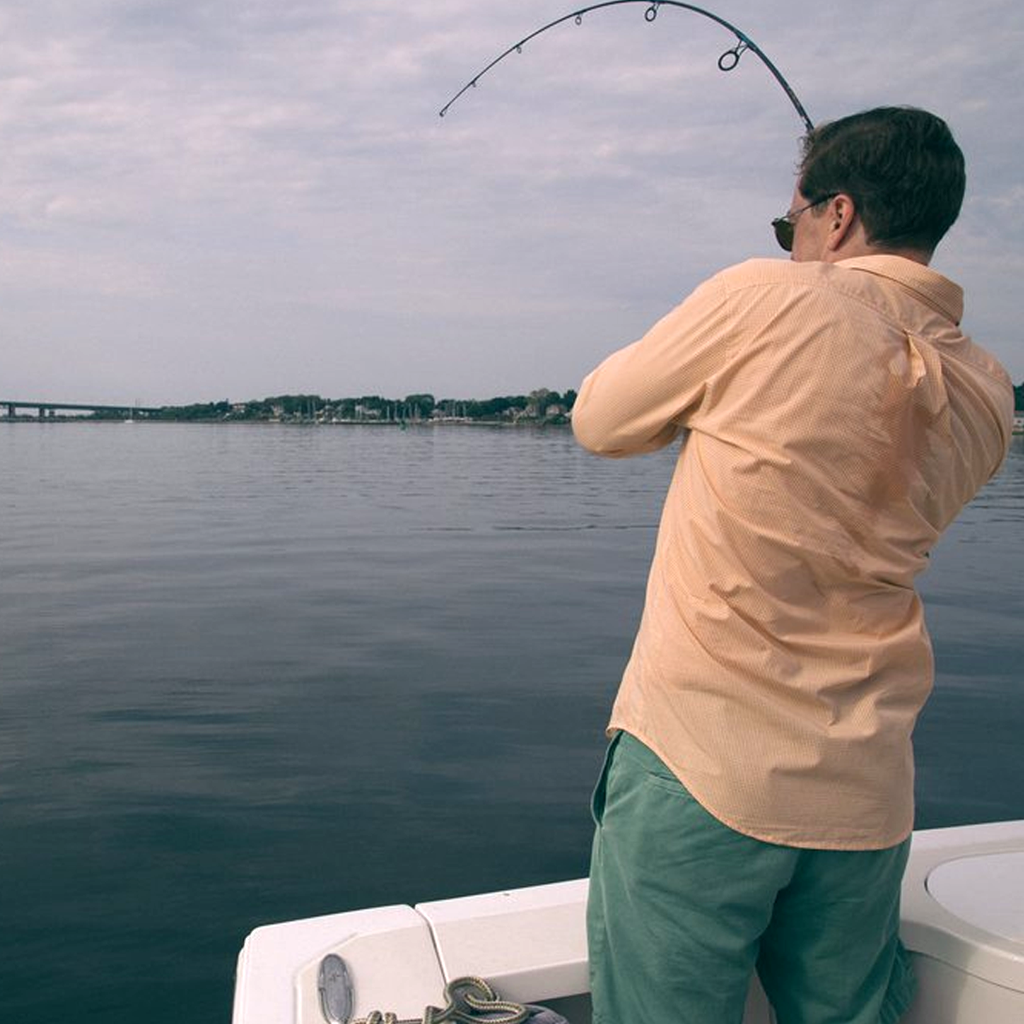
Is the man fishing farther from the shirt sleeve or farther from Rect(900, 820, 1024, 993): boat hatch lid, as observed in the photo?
Rect(900, 820, 1024, 993): boat hatch lid

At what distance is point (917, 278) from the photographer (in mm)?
1574

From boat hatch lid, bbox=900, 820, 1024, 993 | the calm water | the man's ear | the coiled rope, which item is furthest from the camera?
the calm water

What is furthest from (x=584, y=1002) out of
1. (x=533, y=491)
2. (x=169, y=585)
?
(x=533, y=491)

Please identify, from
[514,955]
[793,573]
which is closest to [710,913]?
[793,573]

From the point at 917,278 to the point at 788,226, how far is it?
0.97ft

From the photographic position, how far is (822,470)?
1.50 metres

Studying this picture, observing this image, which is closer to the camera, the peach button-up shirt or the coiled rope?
the peach button-up shirt

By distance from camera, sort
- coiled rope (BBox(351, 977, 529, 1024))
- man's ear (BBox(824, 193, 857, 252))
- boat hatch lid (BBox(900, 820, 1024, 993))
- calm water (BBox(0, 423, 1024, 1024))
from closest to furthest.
→ 1. man's ear (BBox(824, 193, 857, 252))
2. coiled rope (BBox(351, 977, 529, 1024))
3. boat hatch lid (BBox(900, 820, 1024, 993))
4. calm water (BBox(0, 423, 1024, 1024))

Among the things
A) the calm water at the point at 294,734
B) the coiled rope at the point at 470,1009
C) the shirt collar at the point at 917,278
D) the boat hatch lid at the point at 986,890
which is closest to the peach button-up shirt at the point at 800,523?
the shirt collar at the point at 917,278

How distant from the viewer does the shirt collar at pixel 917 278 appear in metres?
1.57

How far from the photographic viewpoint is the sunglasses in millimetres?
1697

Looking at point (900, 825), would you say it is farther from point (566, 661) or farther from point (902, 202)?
point (566, 661)

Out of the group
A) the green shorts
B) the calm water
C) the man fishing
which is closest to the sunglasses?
the man fishing

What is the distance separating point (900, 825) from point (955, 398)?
0.67 meters
